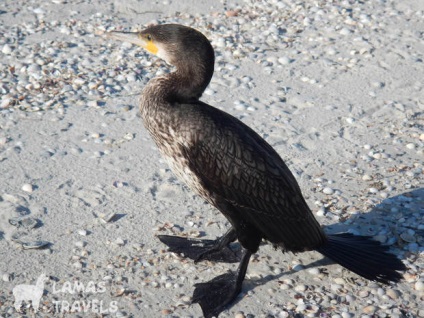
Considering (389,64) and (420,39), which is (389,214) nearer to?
(389,64)

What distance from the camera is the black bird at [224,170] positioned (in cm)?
460

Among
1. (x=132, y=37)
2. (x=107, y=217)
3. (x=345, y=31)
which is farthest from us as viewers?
(x=345, y=31)

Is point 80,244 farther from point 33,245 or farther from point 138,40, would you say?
point 138,40

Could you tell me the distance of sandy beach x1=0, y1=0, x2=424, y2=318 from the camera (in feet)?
16.1

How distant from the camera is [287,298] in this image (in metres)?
4.85

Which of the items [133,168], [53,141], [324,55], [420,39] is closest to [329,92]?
[324,55]

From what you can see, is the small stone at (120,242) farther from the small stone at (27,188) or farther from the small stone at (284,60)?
the small stone at (284,60)

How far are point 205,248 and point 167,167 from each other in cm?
119

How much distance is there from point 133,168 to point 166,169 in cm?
28

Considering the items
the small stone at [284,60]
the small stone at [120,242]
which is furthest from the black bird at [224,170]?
the small stone at [284,60]

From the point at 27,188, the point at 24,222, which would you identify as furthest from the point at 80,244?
the point at 27,188

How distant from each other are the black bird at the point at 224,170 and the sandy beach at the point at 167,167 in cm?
17

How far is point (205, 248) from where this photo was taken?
206 inches

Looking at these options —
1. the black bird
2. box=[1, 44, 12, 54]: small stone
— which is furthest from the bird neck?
box=[1, 44, 12, 54]: small stone
